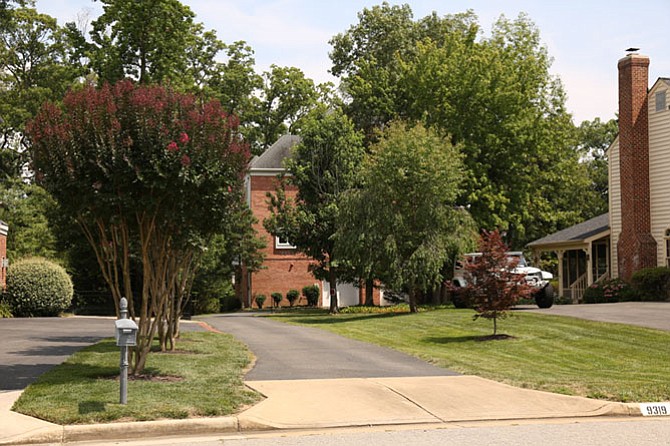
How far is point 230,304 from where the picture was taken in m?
46.1

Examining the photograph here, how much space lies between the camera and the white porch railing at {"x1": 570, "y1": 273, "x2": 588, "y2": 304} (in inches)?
1644

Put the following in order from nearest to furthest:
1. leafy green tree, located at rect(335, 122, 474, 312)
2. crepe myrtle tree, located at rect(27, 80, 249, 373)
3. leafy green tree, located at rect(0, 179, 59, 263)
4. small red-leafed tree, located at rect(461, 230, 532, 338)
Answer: crepe myrtle tree, located at rect(27, 80, 249, 373), small red-leafed tree, located at rect(461, 230, 532, 338), leafy green tree, located at rect(335, 122, 474, 312), leafy green tree, located at rect(0, 179, 59, 263)

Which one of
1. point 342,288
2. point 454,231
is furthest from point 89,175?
point 342,288

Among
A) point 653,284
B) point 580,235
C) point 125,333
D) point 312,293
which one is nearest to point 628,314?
point 653,284

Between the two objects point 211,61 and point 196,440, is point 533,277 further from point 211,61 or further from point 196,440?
point 211,61

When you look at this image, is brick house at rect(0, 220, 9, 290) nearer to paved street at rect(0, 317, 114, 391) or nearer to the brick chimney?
paved street at rect(0, 317, 114, 391)

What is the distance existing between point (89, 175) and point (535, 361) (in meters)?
10.1

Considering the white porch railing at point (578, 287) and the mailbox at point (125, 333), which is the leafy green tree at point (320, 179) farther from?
the mailbox at point (125, 333)

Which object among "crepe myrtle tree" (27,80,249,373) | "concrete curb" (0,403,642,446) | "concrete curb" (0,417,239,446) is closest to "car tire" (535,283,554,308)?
"crepe myrtle tree" (27,80,249,373)

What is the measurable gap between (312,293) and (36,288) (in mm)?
19968

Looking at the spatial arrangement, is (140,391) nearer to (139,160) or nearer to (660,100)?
(139,160)

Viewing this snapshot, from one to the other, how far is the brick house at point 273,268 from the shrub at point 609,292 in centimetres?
1459

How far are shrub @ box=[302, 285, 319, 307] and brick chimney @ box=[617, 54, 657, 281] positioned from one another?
17.8 metres

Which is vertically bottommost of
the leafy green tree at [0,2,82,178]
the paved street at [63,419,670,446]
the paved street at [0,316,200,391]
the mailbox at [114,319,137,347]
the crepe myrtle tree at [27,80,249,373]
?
the paved street at [63,419,670,446]
